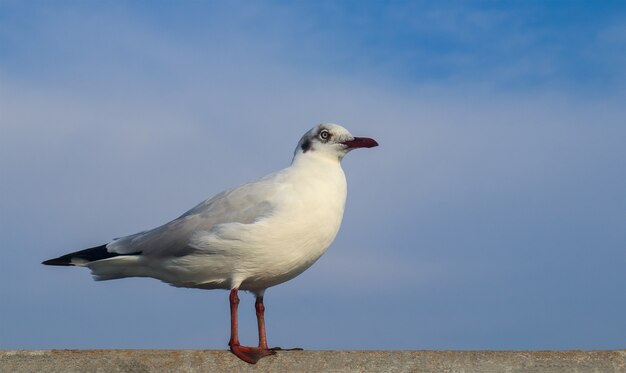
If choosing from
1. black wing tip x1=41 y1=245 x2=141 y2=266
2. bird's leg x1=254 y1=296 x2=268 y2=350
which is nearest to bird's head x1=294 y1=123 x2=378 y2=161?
bird's leg x1=254 y1=296 x2=268 y2=350

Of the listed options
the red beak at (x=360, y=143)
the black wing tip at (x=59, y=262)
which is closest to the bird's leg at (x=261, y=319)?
the red beak at (x=360, y=143)

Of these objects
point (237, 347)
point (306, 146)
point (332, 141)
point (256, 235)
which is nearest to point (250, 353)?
point (237, 347)

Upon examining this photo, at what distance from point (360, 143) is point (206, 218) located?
1955mm

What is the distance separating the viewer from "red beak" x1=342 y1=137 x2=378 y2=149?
33.4 feet

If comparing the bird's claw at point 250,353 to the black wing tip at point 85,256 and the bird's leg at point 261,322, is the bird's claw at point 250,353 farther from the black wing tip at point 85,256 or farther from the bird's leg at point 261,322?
the black wing tip at point 85,256

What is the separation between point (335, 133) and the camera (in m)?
10.2

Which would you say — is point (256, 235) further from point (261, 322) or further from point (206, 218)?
point (261, 322)

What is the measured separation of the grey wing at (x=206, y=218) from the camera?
9.77 m

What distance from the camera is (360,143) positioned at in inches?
402

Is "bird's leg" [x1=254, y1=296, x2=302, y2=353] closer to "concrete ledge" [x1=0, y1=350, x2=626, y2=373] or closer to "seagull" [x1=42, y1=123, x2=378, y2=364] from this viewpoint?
"seagull" [x1=42, y1=123, x2=378, y2=364]

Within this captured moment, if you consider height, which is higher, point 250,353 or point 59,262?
point 59,262

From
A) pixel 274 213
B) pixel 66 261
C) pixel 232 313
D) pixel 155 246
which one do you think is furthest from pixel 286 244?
pixel 66 261

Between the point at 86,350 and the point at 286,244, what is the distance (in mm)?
2348

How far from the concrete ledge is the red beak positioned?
244 cm
